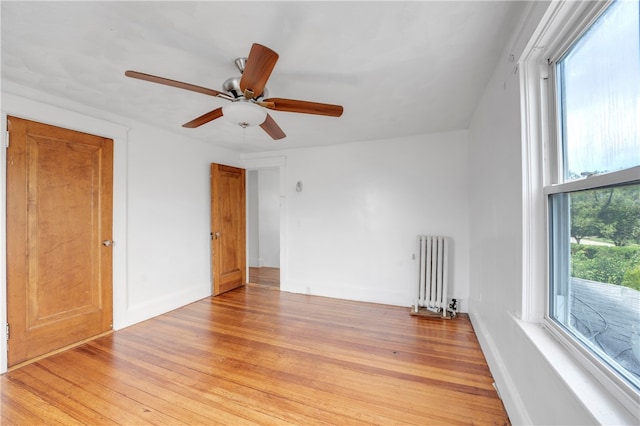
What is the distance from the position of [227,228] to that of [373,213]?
2.30m

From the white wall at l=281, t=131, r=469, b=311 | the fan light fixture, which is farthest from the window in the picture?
the white wall at l=281, t=131, r=469, b=311

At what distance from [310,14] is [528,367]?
7.06 ft

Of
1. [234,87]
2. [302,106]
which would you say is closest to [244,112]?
[234,87]

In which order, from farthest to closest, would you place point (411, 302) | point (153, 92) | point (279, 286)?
point (279, 286) < point (411, 302) < point (153, 92)

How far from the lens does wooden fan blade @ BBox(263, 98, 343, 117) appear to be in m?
1.80

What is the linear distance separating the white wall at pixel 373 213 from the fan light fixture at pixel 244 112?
2.27m

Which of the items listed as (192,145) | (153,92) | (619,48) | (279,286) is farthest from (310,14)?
(279,286)

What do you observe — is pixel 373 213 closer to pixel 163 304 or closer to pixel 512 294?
pixel 512 294

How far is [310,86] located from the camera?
2.12 m

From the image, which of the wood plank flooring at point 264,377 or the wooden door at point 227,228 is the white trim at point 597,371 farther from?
the wooden door at point 227,228

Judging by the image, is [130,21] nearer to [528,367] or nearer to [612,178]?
[612,178]

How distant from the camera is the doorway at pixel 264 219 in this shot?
616 centimetres

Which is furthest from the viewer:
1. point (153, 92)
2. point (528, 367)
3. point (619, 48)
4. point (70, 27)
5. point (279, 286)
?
point (279, 286)

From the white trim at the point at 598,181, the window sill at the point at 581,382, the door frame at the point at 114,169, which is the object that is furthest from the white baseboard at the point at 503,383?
the door frame at the point at 114,169
